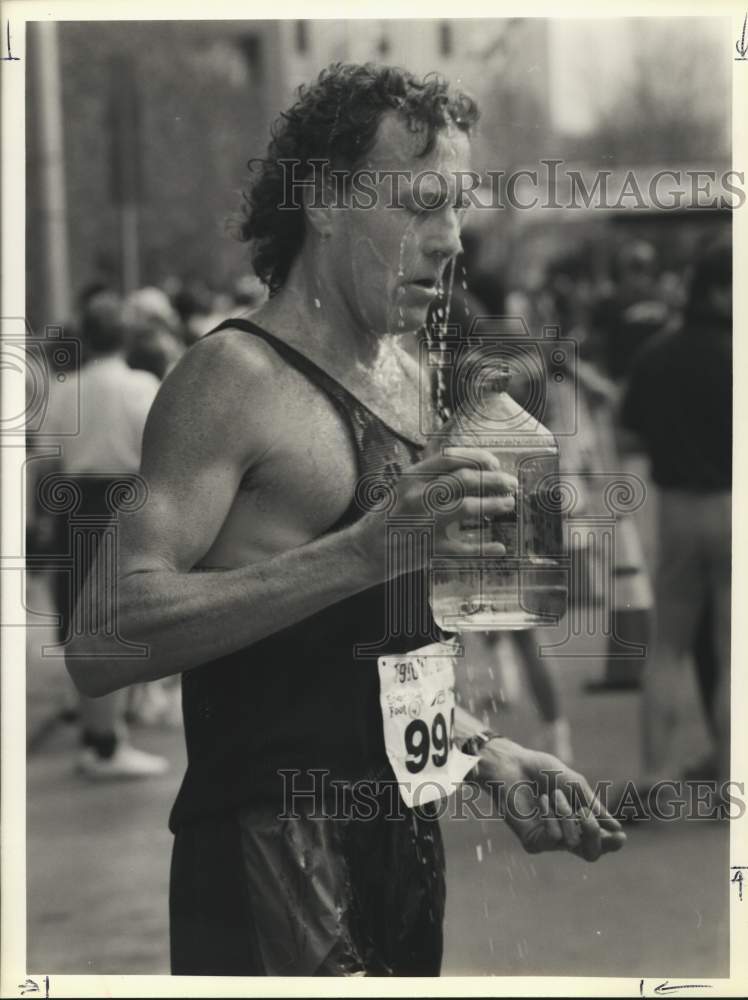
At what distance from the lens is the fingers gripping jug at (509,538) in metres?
2.73

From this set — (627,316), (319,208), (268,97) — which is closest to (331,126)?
(319,208)

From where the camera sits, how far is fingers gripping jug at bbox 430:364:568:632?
8.95ft

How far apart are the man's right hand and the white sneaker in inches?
168

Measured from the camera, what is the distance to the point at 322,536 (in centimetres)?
250

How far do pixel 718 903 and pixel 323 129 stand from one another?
3314 millimetres

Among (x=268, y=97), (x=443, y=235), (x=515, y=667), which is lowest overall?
(x=515, y=667)

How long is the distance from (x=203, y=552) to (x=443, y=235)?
25.6 inches

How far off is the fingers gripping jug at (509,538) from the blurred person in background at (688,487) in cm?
287

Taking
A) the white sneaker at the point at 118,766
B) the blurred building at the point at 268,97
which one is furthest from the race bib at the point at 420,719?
the white sneaker at the point at 118,766

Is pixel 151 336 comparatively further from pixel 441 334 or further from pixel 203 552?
pixel 203 552

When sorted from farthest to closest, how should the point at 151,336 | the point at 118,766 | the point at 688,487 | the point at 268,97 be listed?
the point at 268,97
the point at 118,766
the point at 151,336
the point at 688,487

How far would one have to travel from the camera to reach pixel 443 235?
265cm

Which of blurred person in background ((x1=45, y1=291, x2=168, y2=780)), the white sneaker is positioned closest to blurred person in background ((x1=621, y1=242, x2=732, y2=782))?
blurred person in background ((x1=45, y1=291, x2=168, y2=780))

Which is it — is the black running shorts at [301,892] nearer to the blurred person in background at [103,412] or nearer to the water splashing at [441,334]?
the water splashing at [441,334]
